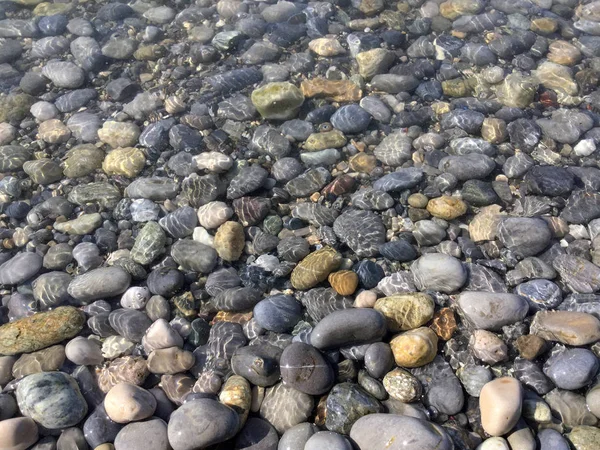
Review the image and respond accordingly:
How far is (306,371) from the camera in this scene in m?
3.46

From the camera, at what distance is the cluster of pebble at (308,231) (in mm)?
3408

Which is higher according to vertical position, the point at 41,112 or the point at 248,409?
the point at 41,112

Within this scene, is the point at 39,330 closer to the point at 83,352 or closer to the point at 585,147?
the point at 83,352

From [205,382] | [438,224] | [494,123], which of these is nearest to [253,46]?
[494,123]

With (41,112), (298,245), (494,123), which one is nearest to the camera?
(298,245)

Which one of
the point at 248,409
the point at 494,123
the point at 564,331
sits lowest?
the point at 248,409

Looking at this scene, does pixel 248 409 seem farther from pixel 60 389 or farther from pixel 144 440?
pixel 60 389

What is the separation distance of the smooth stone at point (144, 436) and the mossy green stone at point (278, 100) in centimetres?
359

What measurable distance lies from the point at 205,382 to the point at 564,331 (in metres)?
2.78

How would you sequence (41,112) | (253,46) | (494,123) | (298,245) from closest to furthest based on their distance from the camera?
(298,245)
(494,123)
(41,112)
(253,46)

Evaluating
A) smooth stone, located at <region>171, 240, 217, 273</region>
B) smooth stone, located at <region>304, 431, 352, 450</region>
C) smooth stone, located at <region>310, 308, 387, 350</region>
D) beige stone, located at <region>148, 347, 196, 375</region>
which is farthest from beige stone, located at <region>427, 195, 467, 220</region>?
beige stone, located at <region>148, 347, 196, 375</region>

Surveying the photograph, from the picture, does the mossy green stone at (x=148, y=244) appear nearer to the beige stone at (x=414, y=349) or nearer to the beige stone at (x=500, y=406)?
the beige stone at (x=414, y=349)

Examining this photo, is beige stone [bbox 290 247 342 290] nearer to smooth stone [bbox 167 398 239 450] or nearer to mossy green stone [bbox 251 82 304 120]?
smooth stone [bbox 167 398 239 450]

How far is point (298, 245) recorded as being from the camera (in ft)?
14.2
